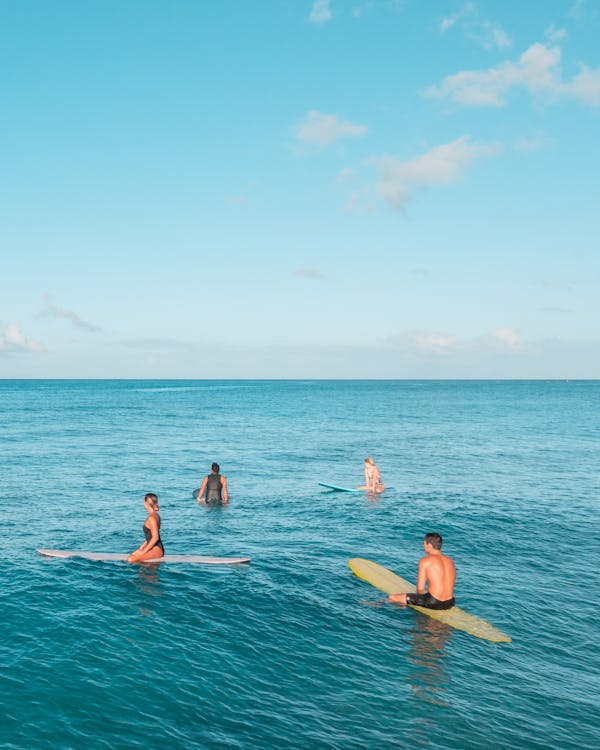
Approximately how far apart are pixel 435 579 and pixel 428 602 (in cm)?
72

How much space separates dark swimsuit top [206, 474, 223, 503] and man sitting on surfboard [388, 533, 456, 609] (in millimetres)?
13885

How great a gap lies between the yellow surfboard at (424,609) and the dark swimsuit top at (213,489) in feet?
33.3

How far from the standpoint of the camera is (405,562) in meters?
20.0

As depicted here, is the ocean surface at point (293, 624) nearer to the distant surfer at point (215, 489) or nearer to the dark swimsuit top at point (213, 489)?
the distant surfer at point (215, 489)

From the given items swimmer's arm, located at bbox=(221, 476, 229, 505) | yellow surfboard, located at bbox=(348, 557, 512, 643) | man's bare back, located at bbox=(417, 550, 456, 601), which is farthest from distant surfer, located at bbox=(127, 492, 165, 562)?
swimmer's arm, located at bbox=(221, 476, 229, 505)

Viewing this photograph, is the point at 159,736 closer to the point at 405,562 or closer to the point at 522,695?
the point at 522,695

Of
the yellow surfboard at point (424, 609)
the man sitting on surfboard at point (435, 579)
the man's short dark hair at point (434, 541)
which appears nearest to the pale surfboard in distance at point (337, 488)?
the yellow surfboard at point (424, 609)

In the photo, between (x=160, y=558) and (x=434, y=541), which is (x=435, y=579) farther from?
(x=160, y=558)

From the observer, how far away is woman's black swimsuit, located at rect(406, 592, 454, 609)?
50.6 ft

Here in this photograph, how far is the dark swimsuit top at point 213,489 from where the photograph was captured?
27.4 m

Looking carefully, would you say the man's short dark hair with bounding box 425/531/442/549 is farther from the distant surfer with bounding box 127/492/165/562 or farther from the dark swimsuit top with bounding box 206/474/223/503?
the dark swimsuit top with bounding box 206/474/223/503

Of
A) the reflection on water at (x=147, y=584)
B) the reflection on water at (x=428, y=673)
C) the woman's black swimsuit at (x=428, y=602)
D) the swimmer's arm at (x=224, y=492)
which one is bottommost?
the reflection on water at (x=428, y=673)

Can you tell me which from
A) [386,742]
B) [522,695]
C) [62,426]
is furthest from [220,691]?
[62,426]

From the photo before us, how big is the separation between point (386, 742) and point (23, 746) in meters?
6.46
